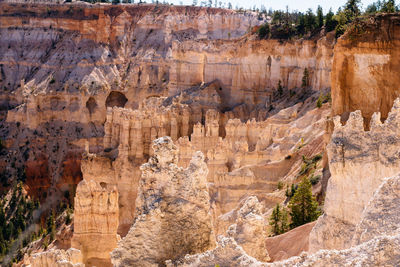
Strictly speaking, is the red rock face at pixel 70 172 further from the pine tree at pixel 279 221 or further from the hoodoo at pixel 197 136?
the pine tree at pixel 279 221

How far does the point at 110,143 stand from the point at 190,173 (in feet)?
122

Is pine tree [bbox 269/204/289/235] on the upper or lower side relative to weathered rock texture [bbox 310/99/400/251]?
lower

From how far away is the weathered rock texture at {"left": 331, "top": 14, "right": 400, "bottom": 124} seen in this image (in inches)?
942

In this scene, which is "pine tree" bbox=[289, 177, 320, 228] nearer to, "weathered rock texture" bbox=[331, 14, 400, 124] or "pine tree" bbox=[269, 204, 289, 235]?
"pine tree" bbox=[269, 204, 289, 235]

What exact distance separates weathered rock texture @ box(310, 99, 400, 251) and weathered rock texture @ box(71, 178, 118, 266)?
14.4m

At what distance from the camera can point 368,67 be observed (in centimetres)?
2459

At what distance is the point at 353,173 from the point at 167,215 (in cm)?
346

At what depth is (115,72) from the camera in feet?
260

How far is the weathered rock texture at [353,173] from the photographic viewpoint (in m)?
10.3

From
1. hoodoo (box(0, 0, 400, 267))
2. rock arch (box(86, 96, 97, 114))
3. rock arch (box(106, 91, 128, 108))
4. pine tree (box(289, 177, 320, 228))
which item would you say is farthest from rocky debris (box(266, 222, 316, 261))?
rock arch (box(106, 91, 128, 108))

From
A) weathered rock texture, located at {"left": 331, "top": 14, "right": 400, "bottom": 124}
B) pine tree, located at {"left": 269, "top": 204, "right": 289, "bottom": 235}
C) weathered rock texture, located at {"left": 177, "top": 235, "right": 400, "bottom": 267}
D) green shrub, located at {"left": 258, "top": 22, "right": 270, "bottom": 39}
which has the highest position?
green shrub, located at {"left": 258, "top": 22, "right": 270, "bottom": 39}

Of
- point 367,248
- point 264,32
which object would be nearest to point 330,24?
point 264,32

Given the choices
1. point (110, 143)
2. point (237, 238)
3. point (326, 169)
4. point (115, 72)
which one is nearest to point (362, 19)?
point (326, 169)

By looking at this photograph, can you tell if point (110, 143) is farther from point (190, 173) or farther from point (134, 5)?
point (134, 5)
